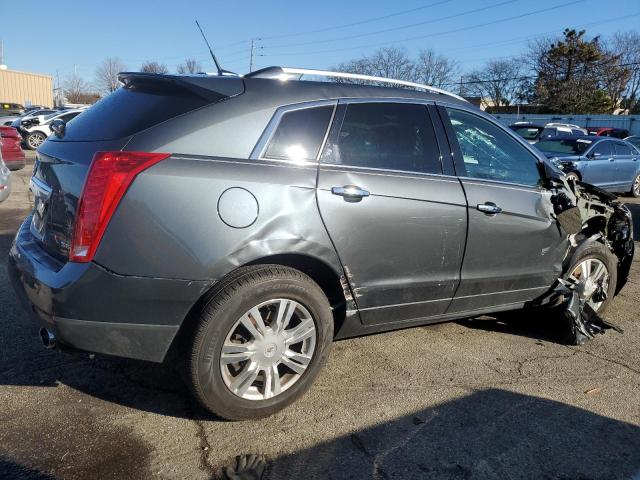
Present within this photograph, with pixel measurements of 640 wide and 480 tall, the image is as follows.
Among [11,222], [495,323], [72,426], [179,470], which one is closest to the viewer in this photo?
[179,470]

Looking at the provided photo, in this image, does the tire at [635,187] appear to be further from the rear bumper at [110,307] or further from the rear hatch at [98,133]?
the rear bumper at [110,307]

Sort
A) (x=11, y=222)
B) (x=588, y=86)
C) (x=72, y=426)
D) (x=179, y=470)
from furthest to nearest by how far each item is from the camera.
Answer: (x=588, y=86)
(x=11, y=222)
(x=72, y=426)
(x=179, y=470)

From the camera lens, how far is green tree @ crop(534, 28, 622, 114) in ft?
176

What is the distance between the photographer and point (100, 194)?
2.54 metres

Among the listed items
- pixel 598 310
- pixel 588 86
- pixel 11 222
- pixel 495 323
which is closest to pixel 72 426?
pixel 495 323

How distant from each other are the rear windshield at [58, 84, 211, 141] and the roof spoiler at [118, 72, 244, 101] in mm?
16

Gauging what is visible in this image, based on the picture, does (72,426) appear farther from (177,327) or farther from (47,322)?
(177,327)

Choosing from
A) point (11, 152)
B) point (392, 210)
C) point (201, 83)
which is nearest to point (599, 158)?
point (392, 210)

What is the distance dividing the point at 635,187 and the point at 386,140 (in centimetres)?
1377

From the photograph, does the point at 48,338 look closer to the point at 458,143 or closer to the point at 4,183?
the point at 458,143

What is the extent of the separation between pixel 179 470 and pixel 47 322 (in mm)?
951

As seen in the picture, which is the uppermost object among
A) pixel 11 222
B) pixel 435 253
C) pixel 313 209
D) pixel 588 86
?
pixel 588 86

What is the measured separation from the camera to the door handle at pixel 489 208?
3.58 m

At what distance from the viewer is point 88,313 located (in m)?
2.56
